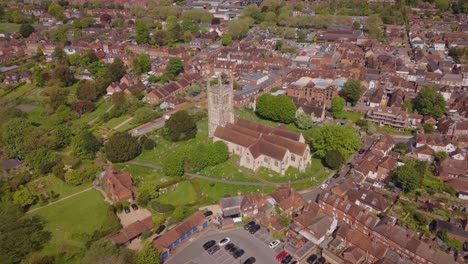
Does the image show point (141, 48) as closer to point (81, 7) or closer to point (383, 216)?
point (81, 7)

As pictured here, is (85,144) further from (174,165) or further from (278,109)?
(278,109)

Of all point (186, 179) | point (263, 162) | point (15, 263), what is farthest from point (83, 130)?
point (263, 162)

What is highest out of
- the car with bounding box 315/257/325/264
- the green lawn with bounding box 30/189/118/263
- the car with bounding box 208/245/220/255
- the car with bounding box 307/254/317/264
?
the car with bounding box 315/257/325/264

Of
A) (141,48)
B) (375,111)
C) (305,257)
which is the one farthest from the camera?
(141,48)

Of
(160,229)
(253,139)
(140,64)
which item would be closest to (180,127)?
(253,139)

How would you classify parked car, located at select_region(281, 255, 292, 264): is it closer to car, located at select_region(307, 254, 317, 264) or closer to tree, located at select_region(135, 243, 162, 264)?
car, located at select_region(307, 254, 317, 264)

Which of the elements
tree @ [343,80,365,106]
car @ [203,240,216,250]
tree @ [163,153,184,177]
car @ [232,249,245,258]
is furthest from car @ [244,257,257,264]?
tree @ [343,80,365,106]
